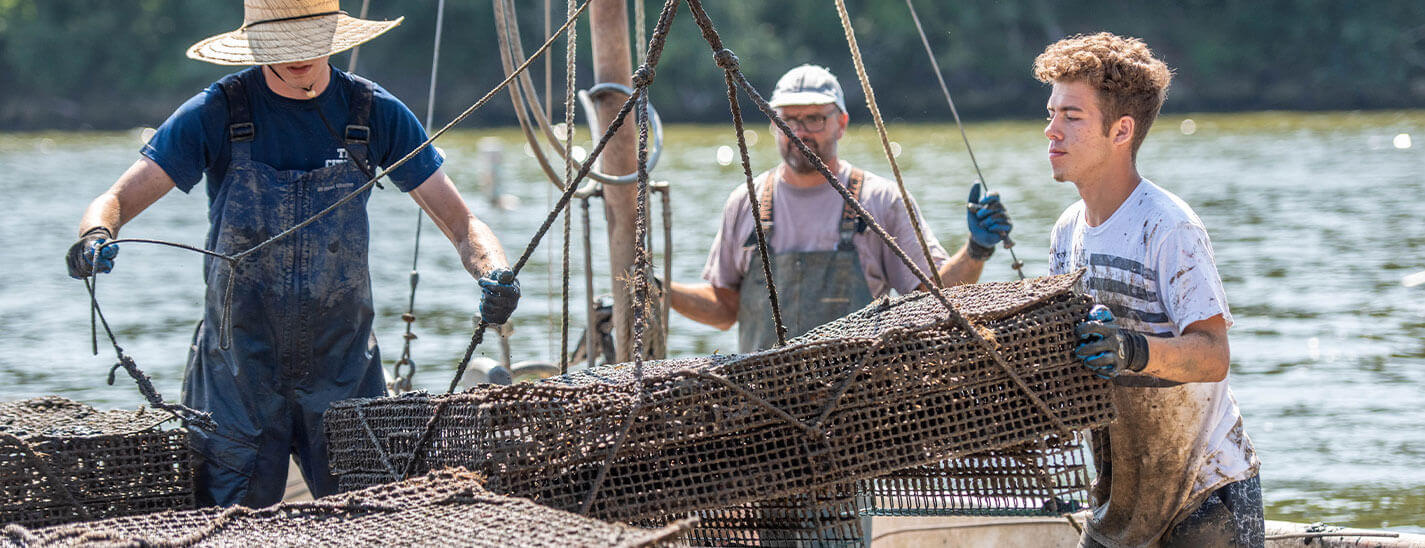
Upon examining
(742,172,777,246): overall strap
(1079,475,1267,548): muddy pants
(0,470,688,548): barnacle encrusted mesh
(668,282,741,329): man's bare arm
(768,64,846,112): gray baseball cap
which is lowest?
(1079,475,1267,548): muddy pants

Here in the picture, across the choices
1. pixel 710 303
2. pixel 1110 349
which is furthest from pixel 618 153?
pixel 1110 349

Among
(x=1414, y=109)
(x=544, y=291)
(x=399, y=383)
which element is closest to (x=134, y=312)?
(x=544, y=291)

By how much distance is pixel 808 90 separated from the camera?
5105mm

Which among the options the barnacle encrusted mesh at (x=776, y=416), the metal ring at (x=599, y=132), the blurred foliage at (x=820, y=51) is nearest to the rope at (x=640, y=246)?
the barnacle encrusted mesh at (x=776, y=416)

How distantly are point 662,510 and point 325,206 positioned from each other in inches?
56.6

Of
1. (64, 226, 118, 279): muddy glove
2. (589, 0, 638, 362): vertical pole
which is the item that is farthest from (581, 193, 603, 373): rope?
(64, 226, 118, 279): muddy glove

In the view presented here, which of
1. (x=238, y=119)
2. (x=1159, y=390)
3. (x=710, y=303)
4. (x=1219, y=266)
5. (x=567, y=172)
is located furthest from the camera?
(x=1219, y=266)

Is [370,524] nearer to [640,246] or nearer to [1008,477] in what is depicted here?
[640,246]

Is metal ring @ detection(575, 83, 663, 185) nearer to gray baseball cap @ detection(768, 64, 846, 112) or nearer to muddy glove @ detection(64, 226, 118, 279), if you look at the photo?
gray baseball cap @ detection(768, 64, 846, 112)

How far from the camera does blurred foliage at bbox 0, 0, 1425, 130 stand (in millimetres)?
41062

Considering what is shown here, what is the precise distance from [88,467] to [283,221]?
2.68 ft

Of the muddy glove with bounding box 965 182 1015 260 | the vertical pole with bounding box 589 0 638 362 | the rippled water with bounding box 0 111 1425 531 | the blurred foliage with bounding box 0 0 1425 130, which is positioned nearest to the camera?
the muddy glove with bounding box 965 182 1015 260

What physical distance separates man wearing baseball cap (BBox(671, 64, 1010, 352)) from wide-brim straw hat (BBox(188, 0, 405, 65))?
5.03 ft

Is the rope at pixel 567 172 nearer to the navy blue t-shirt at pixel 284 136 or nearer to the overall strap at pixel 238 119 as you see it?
the navy blue t-shirt at pixel 284 136
